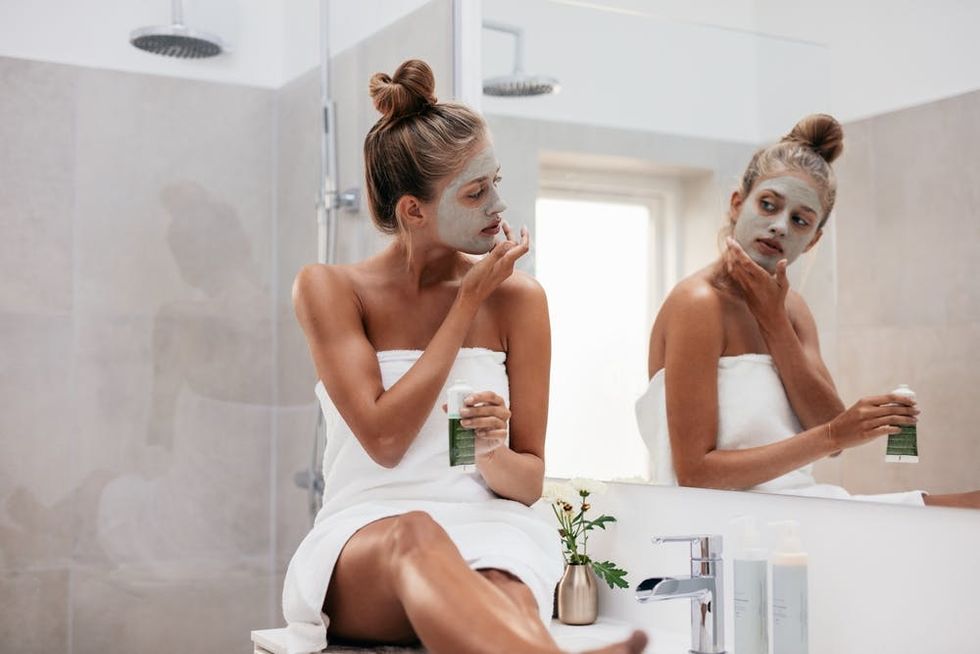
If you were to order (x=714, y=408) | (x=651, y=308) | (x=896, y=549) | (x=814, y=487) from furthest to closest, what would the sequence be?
(x=651, y=308) → (x=714, y=408) → (x=814, y=487) → (x=896, y=549)

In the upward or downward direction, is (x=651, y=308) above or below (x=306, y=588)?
above

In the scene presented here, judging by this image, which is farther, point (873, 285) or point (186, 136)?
point (186, 136)


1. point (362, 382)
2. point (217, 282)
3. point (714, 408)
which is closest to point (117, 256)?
point (217, 282)

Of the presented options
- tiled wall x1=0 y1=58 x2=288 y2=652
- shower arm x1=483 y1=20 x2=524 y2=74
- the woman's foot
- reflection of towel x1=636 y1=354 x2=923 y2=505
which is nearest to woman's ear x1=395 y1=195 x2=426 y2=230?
shower arm x1=483 y1=20 x2=524 y2=74

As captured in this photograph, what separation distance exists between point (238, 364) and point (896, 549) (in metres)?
1.69

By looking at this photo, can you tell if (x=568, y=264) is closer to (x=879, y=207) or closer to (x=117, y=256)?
(x=879, y=207)

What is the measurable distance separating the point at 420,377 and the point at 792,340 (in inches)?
20.0

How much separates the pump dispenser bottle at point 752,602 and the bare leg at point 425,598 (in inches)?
7.0

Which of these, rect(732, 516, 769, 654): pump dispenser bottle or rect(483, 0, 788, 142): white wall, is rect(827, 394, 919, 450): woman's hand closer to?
rect(732, 516, 769, 654): pump dispenser bottle

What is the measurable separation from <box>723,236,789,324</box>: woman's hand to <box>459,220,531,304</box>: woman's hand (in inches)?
12.3

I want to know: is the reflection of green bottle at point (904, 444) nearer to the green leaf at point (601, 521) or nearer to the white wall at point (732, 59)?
the white wall at point (732, 59)

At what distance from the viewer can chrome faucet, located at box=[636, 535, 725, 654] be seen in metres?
1.42

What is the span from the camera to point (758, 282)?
1.48 metres

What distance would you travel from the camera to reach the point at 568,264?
1846 millimetres
